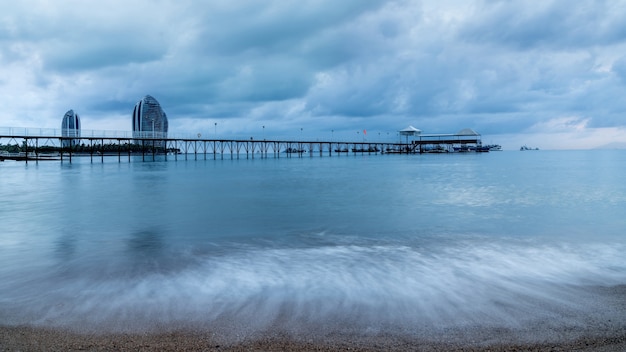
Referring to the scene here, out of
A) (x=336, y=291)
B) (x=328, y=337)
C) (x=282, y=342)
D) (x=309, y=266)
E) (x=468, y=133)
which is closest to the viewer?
(x=282, y=342)

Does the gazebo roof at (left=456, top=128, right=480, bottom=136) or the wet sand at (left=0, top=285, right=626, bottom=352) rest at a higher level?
the gazebo roof at (left=456, top=128, right=480, bottom=136)

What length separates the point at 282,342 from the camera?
4156mm

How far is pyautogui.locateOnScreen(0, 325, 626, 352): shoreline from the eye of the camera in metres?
3.98

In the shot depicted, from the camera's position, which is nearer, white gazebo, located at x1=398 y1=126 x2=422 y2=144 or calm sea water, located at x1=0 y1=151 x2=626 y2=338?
calm sea water, located at x1=0 y1=151 x2=626 y2=338

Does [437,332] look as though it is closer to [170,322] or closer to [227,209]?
[170,322]

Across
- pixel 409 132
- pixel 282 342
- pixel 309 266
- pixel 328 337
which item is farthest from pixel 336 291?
pixel 409 132

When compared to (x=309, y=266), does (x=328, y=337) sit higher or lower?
higher

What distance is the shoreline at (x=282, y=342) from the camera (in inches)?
157

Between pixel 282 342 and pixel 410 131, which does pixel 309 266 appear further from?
pixel 410 131

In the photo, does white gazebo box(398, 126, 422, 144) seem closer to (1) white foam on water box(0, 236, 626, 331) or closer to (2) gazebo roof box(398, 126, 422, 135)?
(2) gazebo roof box(398, 126, 422, 135)

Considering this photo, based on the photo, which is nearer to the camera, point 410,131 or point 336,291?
point 336,291

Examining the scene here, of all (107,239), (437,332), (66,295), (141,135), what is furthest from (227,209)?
(141,135)

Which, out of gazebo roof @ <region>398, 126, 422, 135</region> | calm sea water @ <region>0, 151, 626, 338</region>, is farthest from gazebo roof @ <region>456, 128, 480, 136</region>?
calm sea water @ <region>0, 151, 626, 338</region>

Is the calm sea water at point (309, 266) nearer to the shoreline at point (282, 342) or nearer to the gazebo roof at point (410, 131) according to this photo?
the shoreline at point (282, 342)
